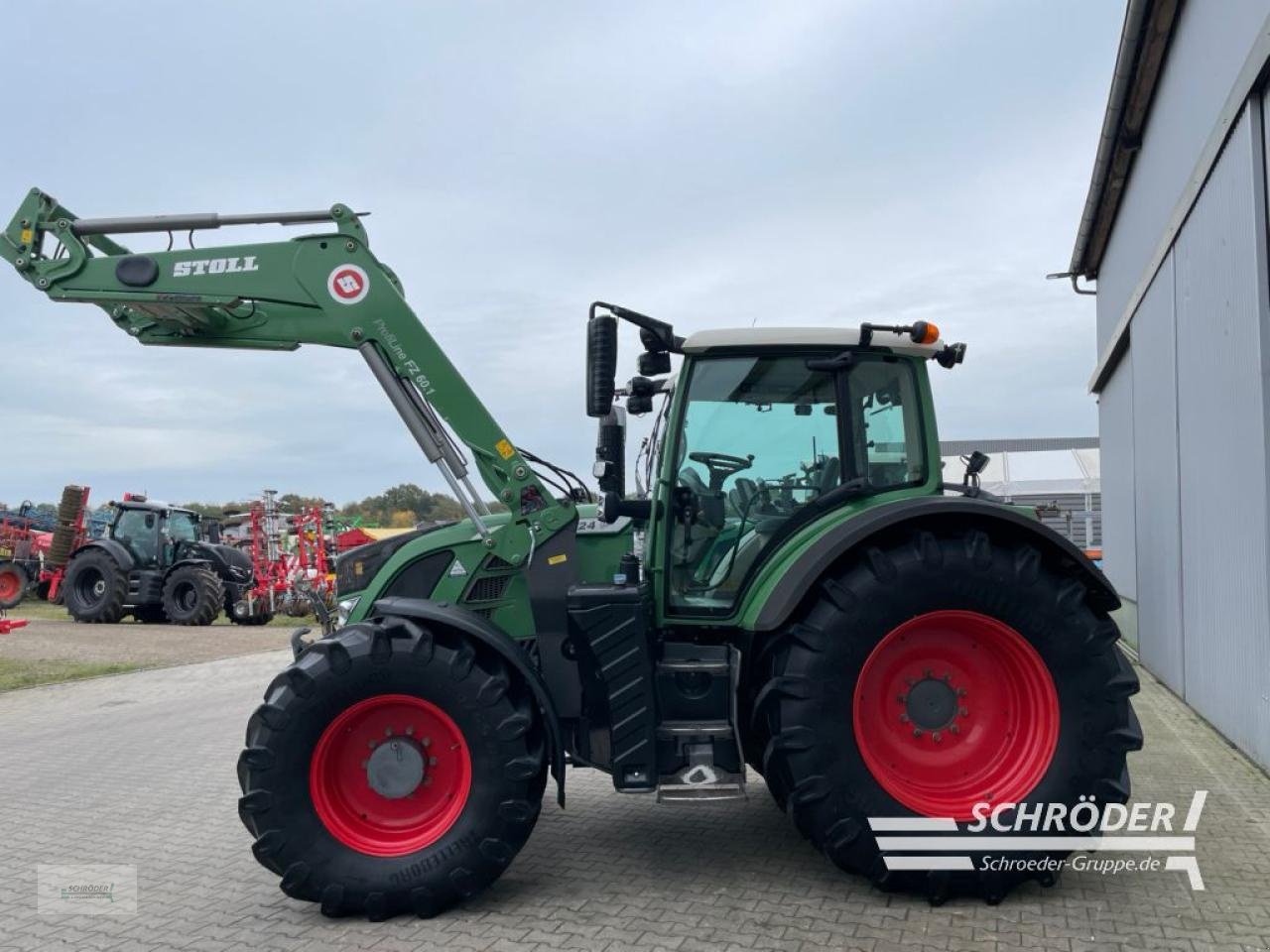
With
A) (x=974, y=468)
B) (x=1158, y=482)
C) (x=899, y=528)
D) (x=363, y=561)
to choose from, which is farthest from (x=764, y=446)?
(x=1158, y=482)

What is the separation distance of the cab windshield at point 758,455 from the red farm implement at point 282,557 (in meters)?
16.1

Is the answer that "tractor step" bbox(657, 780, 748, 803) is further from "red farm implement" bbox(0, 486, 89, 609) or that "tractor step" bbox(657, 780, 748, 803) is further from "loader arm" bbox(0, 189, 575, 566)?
"red farm implement" bbox(0, 486, 89, 609)

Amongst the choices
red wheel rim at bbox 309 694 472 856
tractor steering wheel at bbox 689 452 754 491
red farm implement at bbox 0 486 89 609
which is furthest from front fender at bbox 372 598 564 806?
red farm implement at bbox 0 486 89 609

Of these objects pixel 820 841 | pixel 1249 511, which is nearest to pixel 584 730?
pixel 820 841

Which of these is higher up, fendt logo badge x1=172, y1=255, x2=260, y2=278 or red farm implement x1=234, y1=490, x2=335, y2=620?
fendt logo badge x1=172, y1=255, x2=260, y2=278

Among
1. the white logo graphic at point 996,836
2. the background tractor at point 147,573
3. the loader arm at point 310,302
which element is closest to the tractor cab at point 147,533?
the background tractor at point 147,573

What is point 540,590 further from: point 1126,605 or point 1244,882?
point 1126,605

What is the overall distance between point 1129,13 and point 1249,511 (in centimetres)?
510

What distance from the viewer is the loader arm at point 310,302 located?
4645mm

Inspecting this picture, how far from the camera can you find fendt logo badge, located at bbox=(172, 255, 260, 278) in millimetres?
4629

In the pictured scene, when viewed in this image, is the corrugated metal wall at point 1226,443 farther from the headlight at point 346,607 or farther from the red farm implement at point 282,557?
the red farm implement at point 282,557

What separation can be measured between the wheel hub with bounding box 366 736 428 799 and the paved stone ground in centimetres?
53

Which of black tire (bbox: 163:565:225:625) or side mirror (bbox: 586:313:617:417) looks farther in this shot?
black tire (bbox: 163:565:225:625)

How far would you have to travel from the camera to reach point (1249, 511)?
604cm
